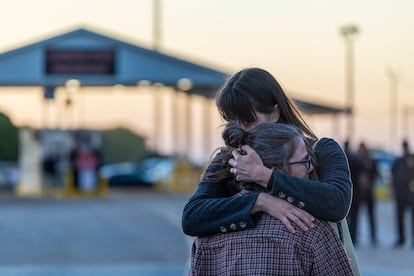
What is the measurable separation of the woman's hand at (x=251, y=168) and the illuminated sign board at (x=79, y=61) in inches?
1063

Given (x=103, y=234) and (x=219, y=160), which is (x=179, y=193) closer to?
(x=103, y=234)

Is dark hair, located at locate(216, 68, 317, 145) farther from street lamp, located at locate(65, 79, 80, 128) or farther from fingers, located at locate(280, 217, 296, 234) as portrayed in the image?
street lamp, located at locate(65, 79, 80, 128)

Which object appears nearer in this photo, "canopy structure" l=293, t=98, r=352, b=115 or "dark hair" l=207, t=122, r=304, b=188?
"dark hair" l=207, t=122, r=304, b=188

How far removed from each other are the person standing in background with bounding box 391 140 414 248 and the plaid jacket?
13.2 metres

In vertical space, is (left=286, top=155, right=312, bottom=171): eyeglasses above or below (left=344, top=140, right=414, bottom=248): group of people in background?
above

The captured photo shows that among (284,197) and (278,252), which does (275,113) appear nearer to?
(284,197)

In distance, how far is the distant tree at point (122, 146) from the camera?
9939 cm

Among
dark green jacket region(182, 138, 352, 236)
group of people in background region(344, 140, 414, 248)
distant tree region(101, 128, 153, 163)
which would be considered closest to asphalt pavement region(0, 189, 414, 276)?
group of people in background region(344, 140, 414, 248)

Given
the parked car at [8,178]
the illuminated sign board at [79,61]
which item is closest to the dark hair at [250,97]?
the illuminated sign board at [79,61]

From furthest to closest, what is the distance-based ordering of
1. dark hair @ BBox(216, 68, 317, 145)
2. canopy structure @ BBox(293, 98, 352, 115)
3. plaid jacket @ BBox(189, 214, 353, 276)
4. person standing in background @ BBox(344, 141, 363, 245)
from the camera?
1. canopy structure @ BBox(293, 98, 352, 115)
2. person standing in background @ BBox(344, 141, 363, 245)
3. dark hair @ BBox(216, 68, 317, 145)
4. plaid jacket @ BBox(189, 214, 353, 276)

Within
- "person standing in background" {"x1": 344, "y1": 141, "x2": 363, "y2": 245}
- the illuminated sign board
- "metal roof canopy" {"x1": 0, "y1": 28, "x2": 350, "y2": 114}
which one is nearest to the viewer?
"person standing in background" {"x1": 344, "y1": 141, "x2": 363, "y2": 245}

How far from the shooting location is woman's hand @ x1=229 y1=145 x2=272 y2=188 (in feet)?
9.49

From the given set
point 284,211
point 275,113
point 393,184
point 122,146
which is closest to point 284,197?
point 284,211

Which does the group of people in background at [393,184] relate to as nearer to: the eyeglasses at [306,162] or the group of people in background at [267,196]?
the group of people in background at [267,196]
